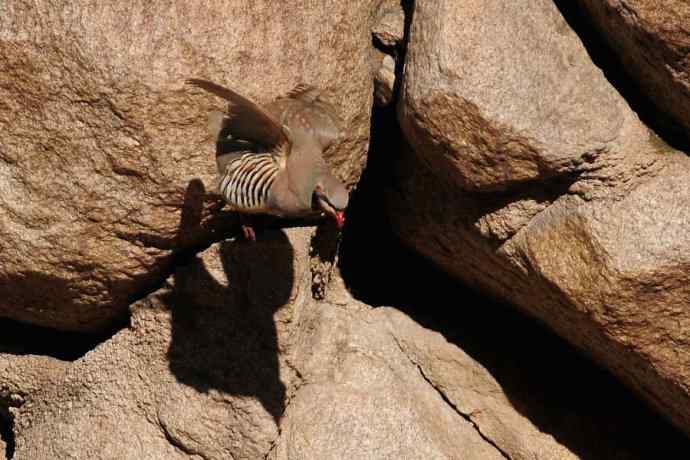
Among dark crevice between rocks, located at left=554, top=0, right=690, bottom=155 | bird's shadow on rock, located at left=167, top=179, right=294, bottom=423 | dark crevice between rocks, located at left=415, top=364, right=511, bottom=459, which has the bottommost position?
dark crevice between rocks, located at left=415, top=364, right=511, bottom=459

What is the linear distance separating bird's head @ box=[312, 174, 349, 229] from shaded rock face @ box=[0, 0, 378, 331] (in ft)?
1.74

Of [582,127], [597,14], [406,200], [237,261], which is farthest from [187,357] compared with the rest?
[597,14]

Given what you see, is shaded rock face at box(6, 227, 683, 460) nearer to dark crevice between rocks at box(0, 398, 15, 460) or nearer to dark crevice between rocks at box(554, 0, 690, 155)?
dark crevice between rocks at box(0, 398, 15, 460)

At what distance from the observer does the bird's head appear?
3562 mm

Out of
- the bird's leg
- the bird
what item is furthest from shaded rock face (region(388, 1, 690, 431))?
the bird's leg

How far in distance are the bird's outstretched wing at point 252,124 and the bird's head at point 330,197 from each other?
0.26 metres

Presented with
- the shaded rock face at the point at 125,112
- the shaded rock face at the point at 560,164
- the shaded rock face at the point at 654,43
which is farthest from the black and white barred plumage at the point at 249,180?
the shaded rock face at the point at 654,43

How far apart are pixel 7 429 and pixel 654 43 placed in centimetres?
390

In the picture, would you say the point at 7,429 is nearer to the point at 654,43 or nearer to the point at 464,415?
the point at 464,415

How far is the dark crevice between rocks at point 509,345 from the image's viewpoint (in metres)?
4.84

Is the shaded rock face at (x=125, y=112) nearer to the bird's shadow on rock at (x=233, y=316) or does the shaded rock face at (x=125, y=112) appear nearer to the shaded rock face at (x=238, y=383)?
the bird's shadow on rock at (x=233, y=316)

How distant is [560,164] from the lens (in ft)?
12.9

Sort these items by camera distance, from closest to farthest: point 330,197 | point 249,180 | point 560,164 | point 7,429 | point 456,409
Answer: point 330,197 → point 249,180 → point 560,164 → point 456,409 → point 7,429

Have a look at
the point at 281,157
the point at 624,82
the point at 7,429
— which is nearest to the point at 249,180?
the point at 281,157
